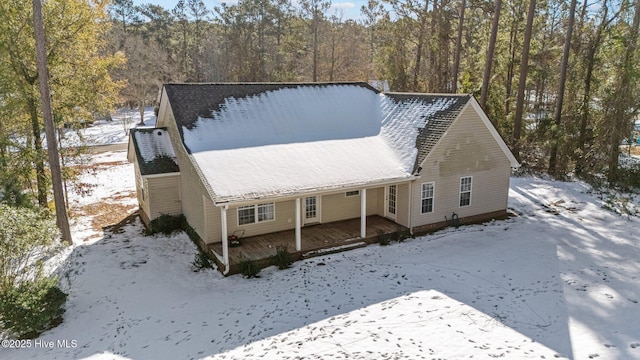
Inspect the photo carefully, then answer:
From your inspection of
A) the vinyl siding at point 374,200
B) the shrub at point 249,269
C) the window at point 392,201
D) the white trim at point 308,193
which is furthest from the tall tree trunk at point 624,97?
the shrub at point 249,269

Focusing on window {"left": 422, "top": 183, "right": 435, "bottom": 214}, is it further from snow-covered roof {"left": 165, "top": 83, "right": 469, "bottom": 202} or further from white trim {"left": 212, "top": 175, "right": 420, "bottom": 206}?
snow-covered roof {"left": 165, "top": 83, "right": 469, "bottom": 202}

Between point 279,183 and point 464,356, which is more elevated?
point 279,183

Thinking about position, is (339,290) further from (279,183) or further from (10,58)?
(10,58)

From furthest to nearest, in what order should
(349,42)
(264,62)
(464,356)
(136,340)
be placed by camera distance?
1. (264,62)
2. (349,42)
3. (136,340)
4. (464,356)

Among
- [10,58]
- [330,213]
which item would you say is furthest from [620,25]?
[10,58]

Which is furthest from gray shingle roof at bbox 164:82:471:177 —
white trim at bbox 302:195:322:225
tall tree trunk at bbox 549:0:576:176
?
tall tree trunk at bbox 549:0:576:176

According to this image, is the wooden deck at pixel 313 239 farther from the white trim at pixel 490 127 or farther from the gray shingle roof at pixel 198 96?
the white trim at pixel 490 127
